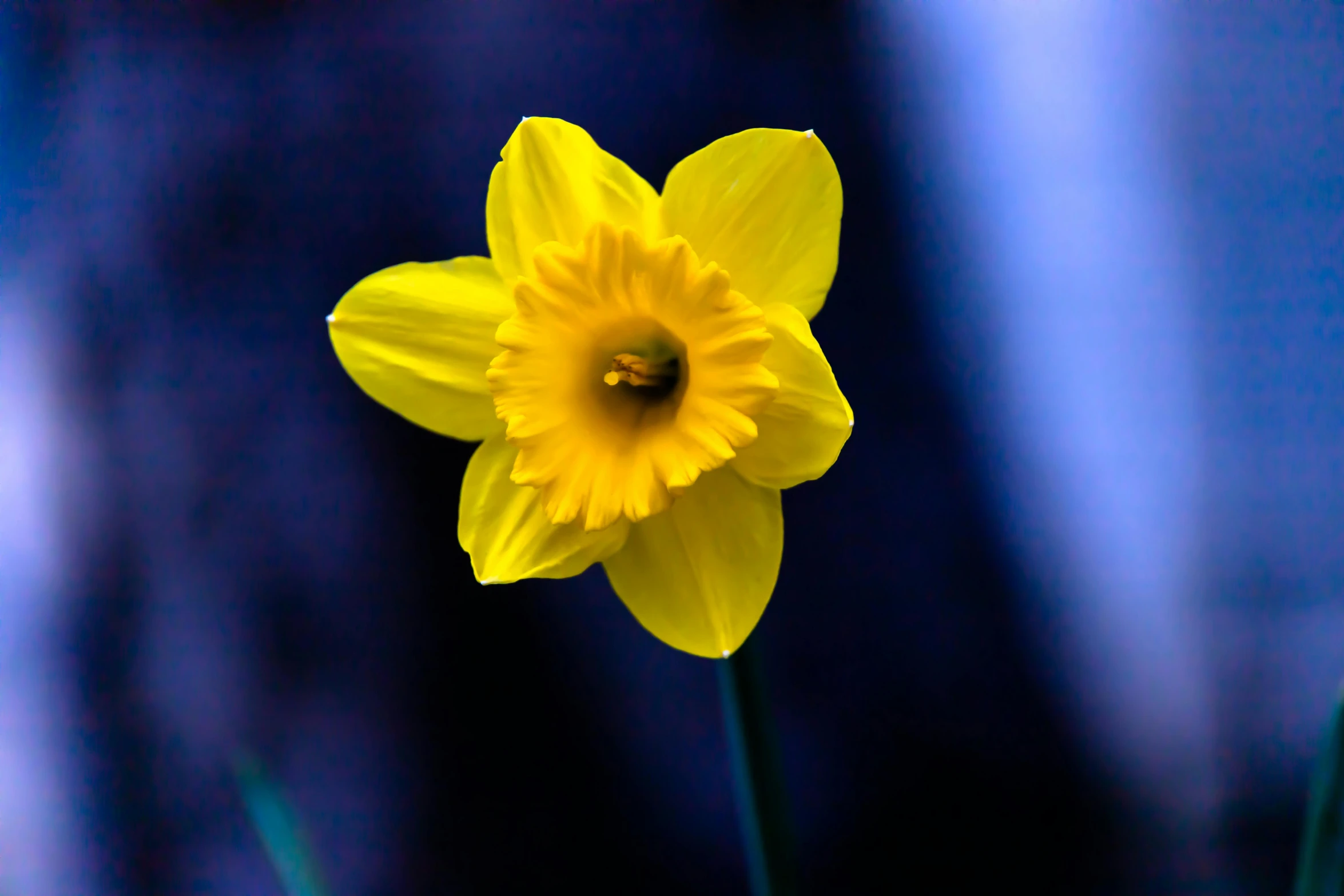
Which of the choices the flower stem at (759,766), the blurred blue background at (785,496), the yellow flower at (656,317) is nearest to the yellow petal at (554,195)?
the yellow flower at (656,317)

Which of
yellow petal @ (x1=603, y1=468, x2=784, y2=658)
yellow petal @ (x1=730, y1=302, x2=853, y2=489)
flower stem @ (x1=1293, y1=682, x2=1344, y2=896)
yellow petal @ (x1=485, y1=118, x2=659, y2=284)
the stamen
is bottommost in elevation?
flower stem @ (x1=1293, y1=682, x2=1344, y2=896)

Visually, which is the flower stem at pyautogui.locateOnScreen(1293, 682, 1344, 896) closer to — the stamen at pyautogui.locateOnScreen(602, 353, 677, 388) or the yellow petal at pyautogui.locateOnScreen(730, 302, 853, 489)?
the yellow petal at pyautogui.locateOnScreen(730, 302, 853, 489)

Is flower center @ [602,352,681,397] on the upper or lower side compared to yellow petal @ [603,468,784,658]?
upper

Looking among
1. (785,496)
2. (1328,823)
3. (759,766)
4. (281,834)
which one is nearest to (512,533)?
(759,766)

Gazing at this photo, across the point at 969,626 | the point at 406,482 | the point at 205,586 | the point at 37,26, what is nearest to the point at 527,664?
the point at 406,482

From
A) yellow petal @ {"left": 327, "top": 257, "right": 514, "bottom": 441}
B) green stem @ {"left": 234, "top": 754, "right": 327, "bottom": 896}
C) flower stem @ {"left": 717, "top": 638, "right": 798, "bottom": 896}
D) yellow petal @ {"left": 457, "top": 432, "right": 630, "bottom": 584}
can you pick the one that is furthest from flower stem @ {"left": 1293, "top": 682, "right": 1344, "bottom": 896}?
green stem @ {"left": 234, "top": 754, "right": 327, "bottom": 896}
